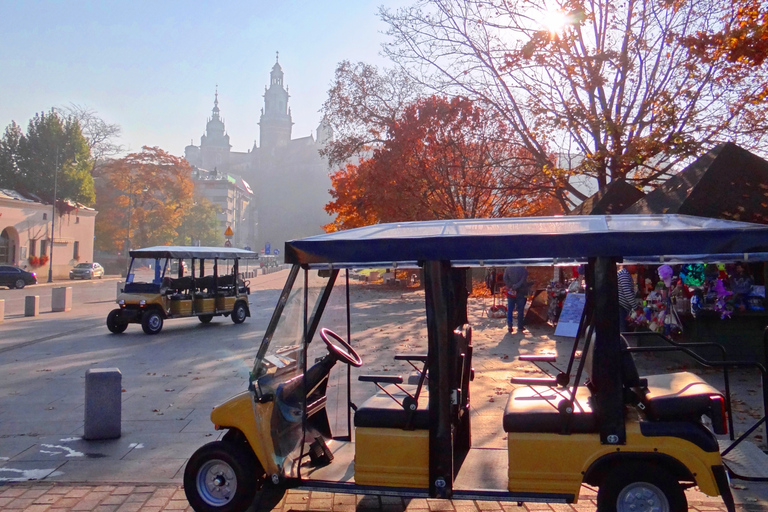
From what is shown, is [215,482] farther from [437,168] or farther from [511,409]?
[437,168]

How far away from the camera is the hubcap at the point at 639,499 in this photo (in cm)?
423

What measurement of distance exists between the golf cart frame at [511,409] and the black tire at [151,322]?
12930 mm

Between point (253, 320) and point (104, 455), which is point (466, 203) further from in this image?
point (104, 455)

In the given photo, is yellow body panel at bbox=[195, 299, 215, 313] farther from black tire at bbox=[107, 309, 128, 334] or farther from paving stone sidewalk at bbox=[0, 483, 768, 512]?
paving stone sidewalk at bbox=[0, 483, 768, 512]

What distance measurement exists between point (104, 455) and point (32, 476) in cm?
77

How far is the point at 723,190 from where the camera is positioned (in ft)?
37.4

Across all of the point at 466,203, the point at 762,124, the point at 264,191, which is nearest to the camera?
the point at 762,124

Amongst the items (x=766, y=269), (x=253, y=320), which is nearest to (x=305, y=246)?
(x=766, y=269)

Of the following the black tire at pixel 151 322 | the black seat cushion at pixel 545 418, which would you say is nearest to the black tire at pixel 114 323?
the black tire at pixel 151 322

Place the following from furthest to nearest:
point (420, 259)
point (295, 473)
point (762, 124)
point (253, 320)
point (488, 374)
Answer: point (253, 320)
point (762, 124)
point (488, 374)
point (295, 473)
point (420, 259)

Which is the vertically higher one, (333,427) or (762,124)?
(762,124)

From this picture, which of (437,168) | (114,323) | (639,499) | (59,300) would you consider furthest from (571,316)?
(59,300)

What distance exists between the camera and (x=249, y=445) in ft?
16.1

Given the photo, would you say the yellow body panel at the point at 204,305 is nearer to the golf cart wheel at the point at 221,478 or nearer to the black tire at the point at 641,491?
the golf cart wheel at the point at 221,478
